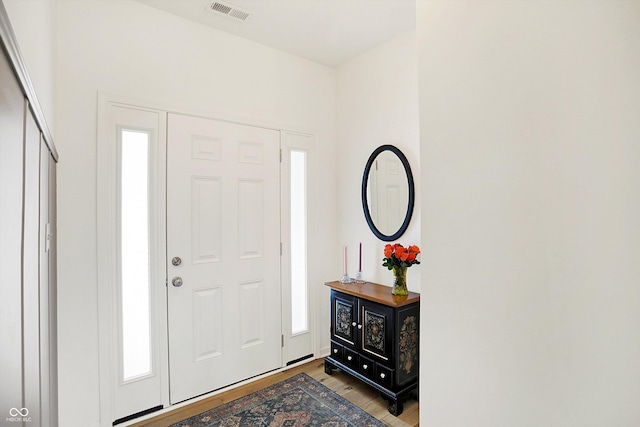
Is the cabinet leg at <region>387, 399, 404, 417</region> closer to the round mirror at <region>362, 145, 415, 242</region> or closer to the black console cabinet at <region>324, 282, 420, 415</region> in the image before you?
the black console cabinet at <region>324, 282, 420, 415</region>

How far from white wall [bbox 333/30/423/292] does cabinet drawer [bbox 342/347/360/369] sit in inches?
24.4

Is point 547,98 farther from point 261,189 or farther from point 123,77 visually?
point 123,77

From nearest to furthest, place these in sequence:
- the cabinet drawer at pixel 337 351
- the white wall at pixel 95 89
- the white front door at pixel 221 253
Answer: the white wall at pixel 95 89 < the white front door at pixel 221 253 < the cabinet drawer at pixel 337 351

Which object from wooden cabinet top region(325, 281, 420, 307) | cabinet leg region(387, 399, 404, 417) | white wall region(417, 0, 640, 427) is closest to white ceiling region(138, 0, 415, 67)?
white wall region(417, 0, 640, 427)

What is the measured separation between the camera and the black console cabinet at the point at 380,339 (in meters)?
2.24

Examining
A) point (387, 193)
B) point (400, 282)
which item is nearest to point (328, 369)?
point (400, 282)

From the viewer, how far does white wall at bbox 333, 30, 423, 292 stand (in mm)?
2576

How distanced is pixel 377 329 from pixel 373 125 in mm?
1672

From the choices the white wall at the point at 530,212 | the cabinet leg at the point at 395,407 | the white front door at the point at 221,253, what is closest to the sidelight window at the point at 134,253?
the white front door at the point at 221,253

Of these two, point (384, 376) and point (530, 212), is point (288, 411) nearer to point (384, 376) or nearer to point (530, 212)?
point (384, 376)

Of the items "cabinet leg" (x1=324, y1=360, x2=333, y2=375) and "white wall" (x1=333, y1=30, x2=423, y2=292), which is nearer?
"white wall" (x1=333, y1=30, x2=423, y2=292)

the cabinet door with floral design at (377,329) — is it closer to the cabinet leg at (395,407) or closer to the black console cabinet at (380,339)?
the black console cabinet at (380,339)

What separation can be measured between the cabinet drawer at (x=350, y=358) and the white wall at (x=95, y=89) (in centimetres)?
168

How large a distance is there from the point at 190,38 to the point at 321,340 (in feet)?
8.90
